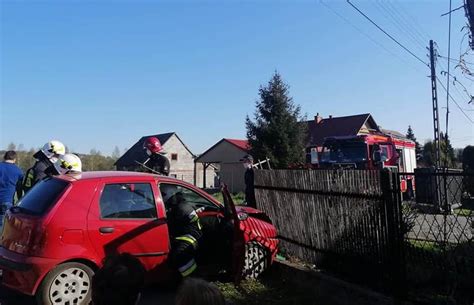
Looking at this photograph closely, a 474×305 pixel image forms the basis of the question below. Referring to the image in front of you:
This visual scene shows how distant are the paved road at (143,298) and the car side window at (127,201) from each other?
1.06m

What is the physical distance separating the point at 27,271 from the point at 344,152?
529 inches

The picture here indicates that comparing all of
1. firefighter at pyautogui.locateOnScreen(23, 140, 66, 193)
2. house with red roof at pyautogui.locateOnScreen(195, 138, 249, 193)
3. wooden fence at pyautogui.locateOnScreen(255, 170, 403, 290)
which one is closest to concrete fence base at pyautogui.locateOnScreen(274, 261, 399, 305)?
wooden fence at pyautogui.locateOnScreen(255, 170, 403, 290)

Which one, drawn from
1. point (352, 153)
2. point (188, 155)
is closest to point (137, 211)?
point (352, 153)

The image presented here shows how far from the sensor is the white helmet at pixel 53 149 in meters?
7.99

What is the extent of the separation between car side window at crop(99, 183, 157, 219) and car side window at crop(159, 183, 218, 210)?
36 centimetres

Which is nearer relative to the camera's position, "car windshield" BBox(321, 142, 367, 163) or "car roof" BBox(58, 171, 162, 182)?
"car roof" BBox(58, 171, 162, 182)

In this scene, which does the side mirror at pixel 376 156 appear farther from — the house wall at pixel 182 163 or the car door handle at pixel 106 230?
the house wall at pixel 182 163

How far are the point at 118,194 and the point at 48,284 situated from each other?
133cm

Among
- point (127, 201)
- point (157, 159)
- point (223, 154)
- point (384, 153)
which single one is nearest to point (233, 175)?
point (223, 154)

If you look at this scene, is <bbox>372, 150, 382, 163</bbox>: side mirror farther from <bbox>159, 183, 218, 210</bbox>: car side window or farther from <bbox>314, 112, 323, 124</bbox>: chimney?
<bbox>314, 112, 323, 124</bbox>: chimney

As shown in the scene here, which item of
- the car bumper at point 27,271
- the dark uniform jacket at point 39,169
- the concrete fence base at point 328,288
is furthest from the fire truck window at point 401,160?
the car bumper at point 27,271

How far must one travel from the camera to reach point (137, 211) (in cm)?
580

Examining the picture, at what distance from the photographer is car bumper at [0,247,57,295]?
195 inches

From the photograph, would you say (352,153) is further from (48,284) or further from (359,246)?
(48,284)
